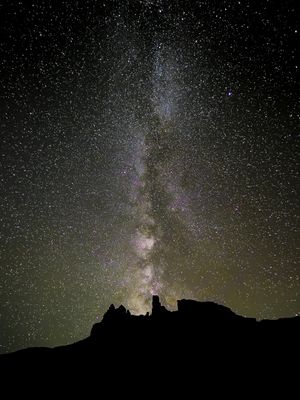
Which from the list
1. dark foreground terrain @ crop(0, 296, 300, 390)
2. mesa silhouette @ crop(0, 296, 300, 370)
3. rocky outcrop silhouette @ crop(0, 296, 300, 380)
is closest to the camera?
dark foreground terrain @ crop(0, 296, 300, 390)

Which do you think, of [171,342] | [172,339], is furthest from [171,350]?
[172,339]

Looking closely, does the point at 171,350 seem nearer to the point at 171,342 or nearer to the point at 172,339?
the point at 171,342

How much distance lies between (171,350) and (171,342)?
3.66 feet

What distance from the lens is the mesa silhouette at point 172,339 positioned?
32.5 metres

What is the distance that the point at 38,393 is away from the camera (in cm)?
3036

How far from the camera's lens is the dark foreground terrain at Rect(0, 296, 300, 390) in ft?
99.1

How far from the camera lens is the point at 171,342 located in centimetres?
3422

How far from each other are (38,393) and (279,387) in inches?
976

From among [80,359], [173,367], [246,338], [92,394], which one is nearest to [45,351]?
[80,359]

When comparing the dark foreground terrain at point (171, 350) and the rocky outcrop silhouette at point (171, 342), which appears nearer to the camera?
the dark foreground terrain at point (171, 350)

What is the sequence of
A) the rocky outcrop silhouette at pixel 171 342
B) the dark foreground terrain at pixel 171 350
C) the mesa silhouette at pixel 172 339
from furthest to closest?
the mesa silhouette at pixel 172 339 < the rocky outcrop silhouette at pixel 171 342 < the dark foreground terrain at pixel 171 350

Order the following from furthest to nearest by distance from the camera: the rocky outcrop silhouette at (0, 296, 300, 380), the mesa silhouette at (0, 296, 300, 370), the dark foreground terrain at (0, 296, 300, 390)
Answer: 1. the mesa silhouette at (0, 296, 300, 370)
2. the rocky outcrop silhouette at (0, 296, 300, 380)
3. the dark foreground terrain at (0, 296, 300, 390)

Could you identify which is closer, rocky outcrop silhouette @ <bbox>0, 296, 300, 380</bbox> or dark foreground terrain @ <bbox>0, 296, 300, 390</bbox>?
dark foreground terrain @ <bbox>0, 296, 300, 390</bbox>

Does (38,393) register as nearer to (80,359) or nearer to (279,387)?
(80,359)
